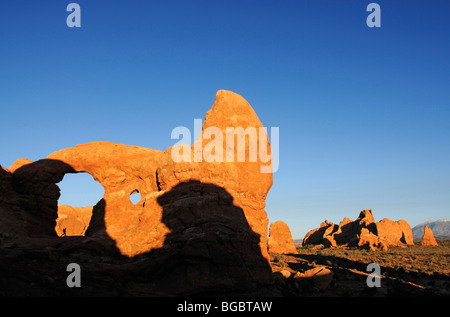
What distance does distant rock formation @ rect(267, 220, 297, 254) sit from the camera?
4903 cm

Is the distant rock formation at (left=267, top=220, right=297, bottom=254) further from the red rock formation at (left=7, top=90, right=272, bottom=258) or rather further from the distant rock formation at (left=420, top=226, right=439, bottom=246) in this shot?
the distant rock formation at (left=420, top=226, right=439, bottom=246)

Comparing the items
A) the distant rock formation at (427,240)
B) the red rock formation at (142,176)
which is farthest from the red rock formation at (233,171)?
the distant rock formation at (427,240)

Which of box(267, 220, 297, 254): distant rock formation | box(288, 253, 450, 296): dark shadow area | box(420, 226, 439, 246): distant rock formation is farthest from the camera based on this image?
box(420, 226, 439, 246): distant rock formation

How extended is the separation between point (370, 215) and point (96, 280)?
70.1 m

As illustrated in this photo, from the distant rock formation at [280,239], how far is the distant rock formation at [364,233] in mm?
18288

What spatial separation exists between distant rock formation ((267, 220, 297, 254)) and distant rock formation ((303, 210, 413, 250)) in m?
18.3

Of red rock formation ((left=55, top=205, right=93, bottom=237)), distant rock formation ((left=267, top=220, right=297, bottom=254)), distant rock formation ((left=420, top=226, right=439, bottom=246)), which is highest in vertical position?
red rock formation ((left=55, top=205, right=93, bottom=237))

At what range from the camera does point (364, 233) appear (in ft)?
211

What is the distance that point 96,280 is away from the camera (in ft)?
44.8

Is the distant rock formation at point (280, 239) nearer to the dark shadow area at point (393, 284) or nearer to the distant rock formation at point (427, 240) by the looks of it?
the dark shadow area at point (393, 284)

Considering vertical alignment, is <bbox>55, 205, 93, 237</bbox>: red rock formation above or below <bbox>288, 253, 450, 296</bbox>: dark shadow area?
above

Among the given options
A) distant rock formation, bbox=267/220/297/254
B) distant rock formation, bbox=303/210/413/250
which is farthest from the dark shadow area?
distant rock formation, bbox=303/210/413/250
